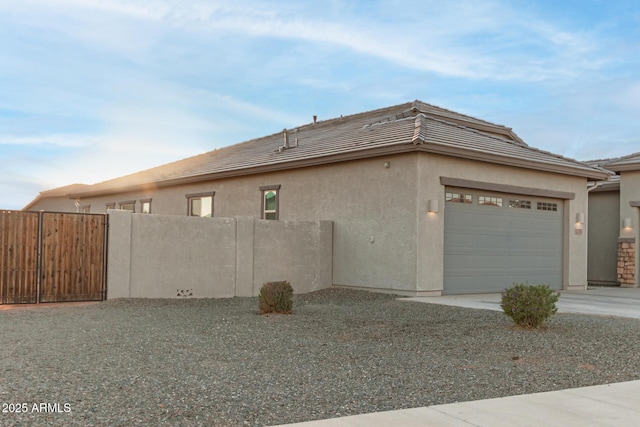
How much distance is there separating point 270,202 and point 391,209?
17.7 feet

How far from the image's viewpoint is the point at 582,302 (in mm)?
15023

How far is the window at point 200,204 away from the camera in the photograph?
74.1ft

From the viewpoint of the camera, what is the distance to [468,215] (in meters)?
16.7

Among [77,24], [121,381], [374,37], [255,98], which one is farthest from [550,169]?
[121,381]

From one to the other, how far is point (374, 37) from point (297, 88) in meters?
3.53

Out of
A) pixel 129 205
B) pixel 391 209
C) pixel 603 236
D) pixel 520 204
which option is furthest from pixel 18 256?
pixel 603 236

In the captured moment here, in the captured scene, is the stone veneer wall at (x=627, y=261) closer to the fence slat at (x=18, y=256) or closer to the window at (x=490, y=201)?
the window at (x=490, y=201)

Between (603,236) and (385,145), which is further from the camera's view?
(603,236)

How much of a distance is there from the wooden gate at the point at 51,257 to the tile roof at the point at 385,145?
6.74 meters

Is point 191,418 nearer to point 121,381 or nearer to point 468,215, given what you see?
point 121,381

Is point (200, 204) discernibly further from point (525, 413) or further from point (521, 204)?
point (525, 413)

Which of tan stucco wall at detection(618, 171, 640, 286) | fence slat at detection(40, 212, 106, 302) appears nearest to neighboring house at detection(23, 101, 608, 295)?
tan stucco wall at detection(618, 171, 640, 286)

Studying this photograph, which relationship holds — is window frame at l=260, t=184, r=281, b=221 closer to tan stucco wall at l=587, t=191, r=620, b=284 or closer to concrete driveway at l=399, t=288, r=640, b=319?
concrete driveway at l=399, t=288, r=640, b=319

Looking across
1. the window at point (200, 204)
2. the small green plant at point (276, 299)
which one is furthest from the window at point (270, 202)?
the small green plant at point (276, 299)
